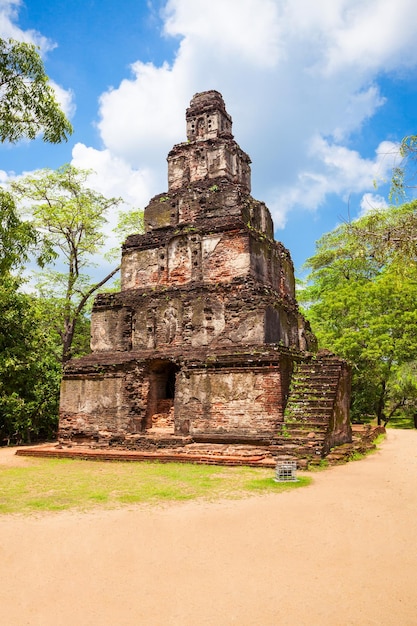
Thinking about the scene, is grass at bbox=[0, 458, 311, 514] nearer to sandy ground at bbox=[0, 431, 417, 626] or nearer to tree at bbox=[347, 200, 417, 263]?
sandy ground at bbox=[0, 431, 417, 626]

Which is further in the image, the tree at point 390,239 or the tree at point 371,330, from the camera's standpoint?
the tree at point 371,330

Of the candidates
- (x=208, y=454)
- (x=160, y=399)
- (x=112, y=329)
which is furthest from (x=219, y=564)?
(x=112, y=329)

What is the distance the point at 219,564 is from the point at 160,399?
33.4 feet

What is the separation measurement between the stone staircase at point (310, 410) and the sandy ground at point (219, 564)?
Answer: 10.8 ft

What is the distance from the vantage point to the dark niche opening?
1452 cm

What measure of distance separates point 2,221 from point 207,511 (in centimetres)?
732

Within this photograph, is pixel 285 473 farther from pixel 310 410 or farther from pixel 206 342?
pixel 206 342

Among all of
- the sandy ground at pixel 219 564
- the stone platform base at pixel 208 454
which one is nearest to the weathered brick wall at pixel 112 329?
the stone platform base at pixel 208 454

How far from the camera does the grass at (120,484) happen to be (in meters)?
7.89

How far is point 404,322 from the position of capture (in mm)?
23531

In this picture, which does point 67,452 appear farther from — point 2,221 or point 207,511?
point 207,511

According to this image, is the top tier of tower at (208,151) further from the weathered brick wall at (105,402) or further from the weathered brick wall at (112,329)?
the weathered brick wall at (105,402)

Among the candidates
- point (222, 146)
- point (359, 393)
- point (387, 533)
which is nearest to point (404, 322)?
point (359, 393)

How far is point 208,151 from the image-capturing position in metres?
18.2
